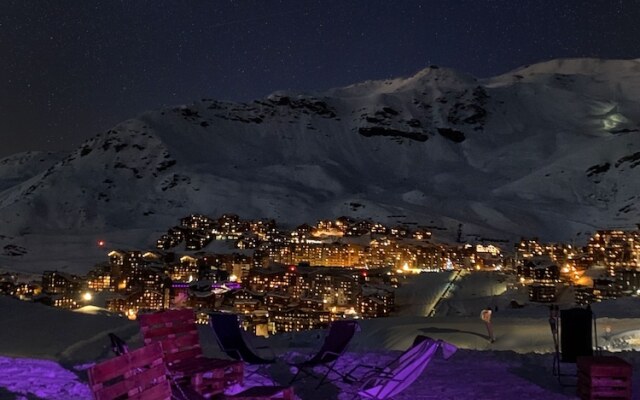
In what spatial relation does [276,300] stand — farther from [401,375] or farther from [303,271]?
[401,375]

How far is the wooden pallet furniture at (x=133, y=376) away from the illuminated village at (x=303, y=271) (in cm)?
3484

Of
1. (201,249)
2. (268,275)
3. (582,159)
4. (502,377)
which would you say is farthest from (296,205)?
(502,377)

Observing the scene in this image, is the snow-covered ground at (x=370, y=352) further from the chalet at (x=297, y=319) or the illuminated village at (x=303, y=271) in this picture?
the illuminated village at (x=303, y=271)

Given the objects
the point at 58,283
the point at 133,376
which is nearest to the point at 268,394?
the point at 133,376

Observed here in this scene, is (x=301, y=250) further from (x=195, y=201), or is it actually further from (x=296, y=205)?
(x=195, y=201)

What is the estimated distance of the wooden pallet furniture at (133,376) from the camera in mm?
4148

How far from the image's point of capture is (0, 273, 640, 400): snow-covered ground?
708 centimetres

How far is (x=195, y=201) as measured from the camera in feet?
383

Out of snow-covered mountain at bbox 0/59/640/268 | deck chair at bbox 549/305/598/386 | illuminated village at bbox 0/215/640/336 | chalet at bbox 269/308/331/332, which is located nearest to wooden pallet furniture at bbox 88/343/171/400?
deck chair at bbox 549/305/598/386

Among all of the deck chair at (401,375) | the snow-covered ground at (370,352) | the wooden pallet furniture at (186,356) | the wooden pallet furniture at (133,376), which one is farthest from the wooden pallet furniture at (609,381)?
the wooden pallet furniture at (133,376)

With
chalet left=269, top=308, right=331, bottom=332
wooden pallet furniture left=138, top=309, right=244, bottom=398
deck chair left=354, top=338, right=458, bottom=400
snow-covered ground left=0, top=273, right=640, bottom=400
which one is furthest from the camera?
chalet left=269, top=308, right=331, bottom=332

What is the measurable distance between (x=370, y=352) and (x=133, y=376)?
6072mm

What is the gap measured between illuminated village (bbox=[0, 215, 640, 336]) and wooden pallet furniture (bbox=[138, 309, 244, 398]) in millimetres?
32671

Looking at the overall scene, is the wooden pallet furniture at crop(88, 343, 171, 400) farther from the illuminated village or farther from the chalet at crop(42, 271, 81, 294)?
the chalet at crop(42, 271, 81, 294)
